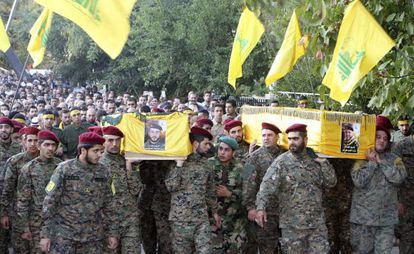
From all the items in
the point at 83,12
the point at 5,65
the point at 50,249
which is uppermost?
the point at 5,65

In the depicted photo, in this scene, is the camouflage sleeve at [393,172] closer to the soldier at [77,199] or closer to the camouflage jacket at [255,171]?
the camouflage jacket at [255,171]

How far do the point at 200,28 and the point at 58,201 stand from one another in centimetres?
1645

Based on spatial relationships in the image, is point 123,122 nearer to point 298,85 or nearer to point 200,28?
point 298,85

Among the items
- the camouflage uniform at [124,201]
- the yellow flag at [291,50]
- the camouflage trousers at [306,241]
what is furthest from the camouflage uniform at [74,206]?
the yellow flag at [291,50]

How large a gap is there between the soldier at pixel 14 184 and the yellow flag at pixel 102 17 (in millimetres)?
2855

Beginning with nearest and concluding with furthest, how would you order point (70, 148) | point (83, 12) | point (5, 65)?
1. point (83, 12)
2. point (70, 148)
3. point (5, 65)

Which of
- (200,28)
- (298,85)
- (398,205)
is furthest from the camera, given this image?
(200,28)

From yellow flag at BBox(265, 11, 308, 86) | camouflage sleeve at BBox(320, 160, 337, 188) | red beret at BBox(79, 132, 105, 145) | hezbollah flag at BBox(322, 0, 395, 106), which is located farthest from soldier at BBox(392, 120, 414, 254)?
red beret at BBox(79, 132, 105, 145)

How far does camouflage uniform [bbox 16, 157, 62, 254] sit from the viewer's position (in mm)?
9070

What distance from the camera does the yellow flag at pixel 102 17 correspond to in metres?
6.98

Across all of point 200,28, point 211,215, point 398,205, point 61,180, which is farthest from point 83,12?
point 200,28

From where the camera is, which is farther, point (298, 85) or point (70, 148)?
point (298, 85)

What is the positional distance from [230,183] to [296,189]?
1133mm

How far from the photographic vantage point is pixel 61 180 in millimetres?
8156
